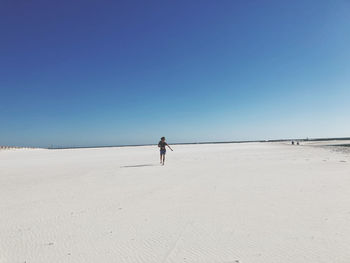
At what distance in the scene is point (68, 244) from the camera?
132 inches

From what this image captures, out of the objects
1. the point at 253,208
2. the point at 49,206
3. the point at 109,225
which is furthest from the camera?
the point at 49,206

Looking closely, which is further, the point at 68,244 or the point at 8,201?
the point at 8,201

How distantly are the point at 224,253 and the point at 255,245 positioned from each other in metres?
0.58

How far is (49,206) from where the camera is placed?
5355 millimetres

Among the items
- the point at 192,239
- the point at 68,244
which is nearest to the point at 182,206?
the point at 192,239

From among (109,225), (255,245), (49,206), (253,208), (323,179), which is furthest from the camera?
(323,179)

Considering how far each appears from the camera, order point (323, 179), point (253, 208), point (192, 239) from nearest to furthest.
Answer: point (192, 239) → point (253, 208) → point (323, 179)

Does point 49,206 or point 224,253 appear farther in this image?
point 49,206

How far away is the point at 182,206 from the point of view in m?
5.12

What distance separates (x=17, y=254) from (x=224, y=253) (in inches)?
124

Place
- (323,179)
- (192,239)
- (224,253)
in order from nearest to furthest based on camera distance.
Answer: (224,253), (192,239), (323,179)

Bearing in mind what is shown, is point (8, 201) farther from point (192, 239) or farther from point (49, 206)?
point (192, 239)

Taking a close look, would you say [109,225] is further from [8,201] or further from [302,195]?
[302,195]

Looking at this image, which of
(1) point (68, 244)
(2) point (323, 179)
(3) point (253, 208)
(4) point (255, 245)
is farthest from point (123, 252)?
(2) point (323, 179)
